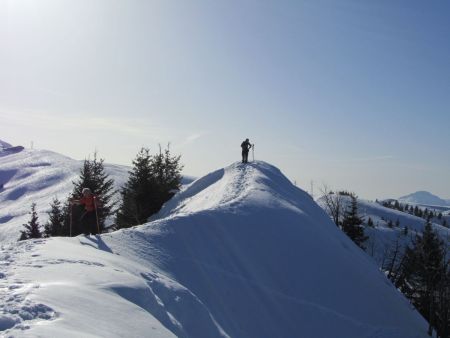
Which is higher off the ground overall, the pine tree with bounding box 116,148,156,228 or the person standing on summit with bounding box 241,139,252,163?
the person standing on summit with bounding box 241,139,252,163

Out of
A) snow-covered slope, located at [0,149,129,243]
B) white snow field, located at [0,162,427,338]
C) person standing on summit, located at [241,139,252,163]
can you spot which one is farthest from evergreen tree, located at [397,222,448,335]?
snow-covered slope, located at [0,149,129,243]

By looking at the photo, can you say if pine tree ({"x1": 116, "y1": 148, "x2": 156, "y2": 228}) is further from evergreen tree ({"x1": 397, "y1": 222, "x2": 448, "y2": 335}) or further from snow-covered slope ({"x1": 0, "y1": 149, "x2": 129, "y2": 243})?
snow-covered slope ({"x1": 0, "y1": 149, "x2": 129, "y2": 243})

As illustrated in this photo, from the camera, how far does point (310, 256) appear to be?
60.9ft

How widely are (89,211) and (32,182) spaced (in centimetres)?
12326

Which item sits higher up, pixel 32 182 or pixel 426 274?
pixel 32 182

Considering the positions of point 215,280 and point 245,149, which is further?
point 245,149

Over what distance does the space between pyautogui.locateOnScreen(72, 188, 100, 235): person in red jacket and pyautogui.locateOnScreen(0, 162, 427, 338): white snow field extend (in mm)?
2074

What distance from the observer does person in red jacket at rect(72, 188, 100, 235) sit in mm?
16406

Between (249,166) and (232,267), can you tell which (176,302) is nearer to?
(232,267)

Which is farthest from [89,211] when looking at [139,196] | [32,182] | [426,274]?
[32,182]

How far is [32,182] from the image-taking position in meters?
129

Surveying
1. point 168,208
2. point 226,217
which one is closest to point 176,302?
point 226,217

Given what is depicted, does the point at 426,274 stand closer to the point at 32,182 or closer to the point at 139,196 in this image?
the point at 139,196

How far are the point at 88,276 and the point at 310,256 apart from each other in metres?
11.4
